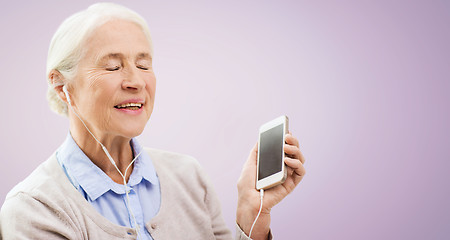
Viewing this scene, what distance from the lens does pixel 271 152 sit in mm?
1579

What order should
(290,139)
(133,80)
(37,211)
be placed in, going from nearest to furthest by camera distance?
(37,211) < (133,80) < (290,139)

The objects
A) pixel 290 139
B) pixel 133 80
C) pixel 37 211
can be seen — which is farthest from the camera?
pixel 290 139

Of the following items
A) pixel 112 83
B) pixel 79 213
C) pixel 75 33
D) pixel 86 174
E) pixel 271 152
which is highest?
pixel 75 33

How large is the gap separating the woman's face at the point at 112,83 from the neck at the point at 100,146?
3cm

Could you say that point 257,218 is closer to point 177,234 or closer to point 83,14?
point 177,234

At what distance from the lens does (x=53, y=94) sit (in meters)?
1.47

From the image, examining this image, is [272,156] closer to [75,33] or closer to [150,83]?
[150,83]

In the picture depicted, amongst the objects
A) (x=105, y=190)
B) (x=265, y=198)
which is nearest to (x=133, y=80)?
(x=105, y=190)

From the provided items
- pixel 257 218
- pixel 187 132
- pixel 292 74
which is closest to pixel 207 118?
pixel 187 132

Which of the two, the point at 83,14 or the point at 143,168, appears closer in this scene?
the point at 83,14

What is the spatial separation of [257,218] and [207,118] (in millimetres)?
1158

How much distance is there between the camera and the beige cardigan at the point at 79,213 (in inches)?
48.6

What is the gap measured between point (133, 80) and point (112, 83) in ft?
0.19

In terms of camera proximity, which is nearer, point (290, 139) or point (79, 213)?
point (79, 213)
